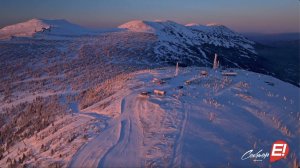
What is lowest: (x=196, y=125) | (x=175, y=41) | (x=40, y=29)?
(x=196, y=125)

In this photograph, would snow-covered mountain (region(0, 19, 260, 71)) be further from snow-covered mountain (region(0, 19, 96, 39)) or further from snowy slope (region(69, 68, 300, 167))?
snowy slope (region(69, 68, 300, 167))

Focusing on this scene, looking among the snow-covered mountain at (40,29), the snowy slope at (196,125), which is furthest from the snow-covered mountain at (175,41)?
the snowy slope at (196,125)

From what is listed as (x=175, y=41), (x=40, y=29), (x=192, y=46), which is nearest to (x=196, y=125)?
(x=175, y=41)

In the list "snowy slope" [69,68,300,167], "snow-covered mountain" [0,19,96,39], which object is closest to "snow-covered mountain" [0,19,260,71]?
"snow-covered mountain" [0,19,96,39]

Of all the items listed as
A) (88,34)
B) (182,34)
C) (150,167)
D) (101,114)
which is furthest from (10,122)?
(182,34)

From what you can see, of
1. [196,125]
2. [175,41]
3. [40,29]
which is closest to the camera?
[196,125]

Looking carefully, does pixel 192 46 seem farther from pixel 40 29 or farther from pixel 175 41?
pixel 40 29

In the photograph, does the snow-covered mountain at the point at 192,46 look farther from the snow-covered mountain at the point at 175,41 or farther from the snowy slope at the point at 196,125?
the snowy slope at the point at 196,125
